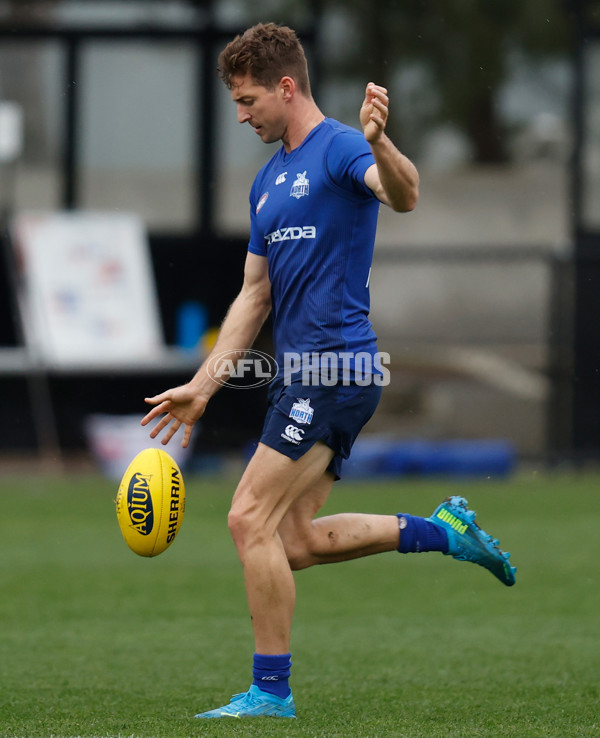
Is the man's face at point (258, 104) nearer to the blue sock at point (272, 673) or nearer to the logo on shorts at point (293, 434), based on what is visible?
the logo on shorts at point (293, 434)

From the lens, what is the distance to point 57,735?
4297 millimetres

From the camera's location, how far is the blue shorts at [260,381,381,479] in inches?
185

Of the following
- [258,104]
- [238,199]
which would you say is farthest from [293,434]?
[238,199]

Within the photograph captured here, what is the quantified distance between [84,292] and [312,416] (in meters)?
9.30

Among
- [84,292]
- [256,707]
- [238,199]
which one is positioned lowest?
[256,707]

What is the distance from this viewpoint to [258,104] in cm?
482

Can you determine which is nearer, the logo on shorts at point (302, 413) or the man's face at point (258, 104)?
the logo on shorts at point (302, 413)

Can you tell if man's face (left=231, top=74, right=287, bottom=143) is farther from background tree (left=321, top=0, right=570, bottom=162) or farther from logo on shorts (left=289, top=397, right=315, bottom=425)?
background tree (left=321, top=0, right=570, bottom=162)

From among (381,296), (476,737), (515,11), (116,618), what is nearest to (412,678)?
(476,737)

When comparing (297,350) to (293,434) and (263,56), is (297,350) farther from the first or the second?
(263,56)

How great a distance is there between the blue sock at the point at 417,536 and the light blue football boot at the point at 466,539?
55mm

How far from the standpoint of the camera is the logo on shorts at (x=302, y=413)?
4691 mm

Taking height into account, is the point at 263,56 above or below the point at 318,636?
above

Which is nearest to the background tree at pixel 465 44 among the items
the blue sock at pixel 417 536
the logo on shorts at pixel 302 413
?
the blue sock at pixel 417 536
